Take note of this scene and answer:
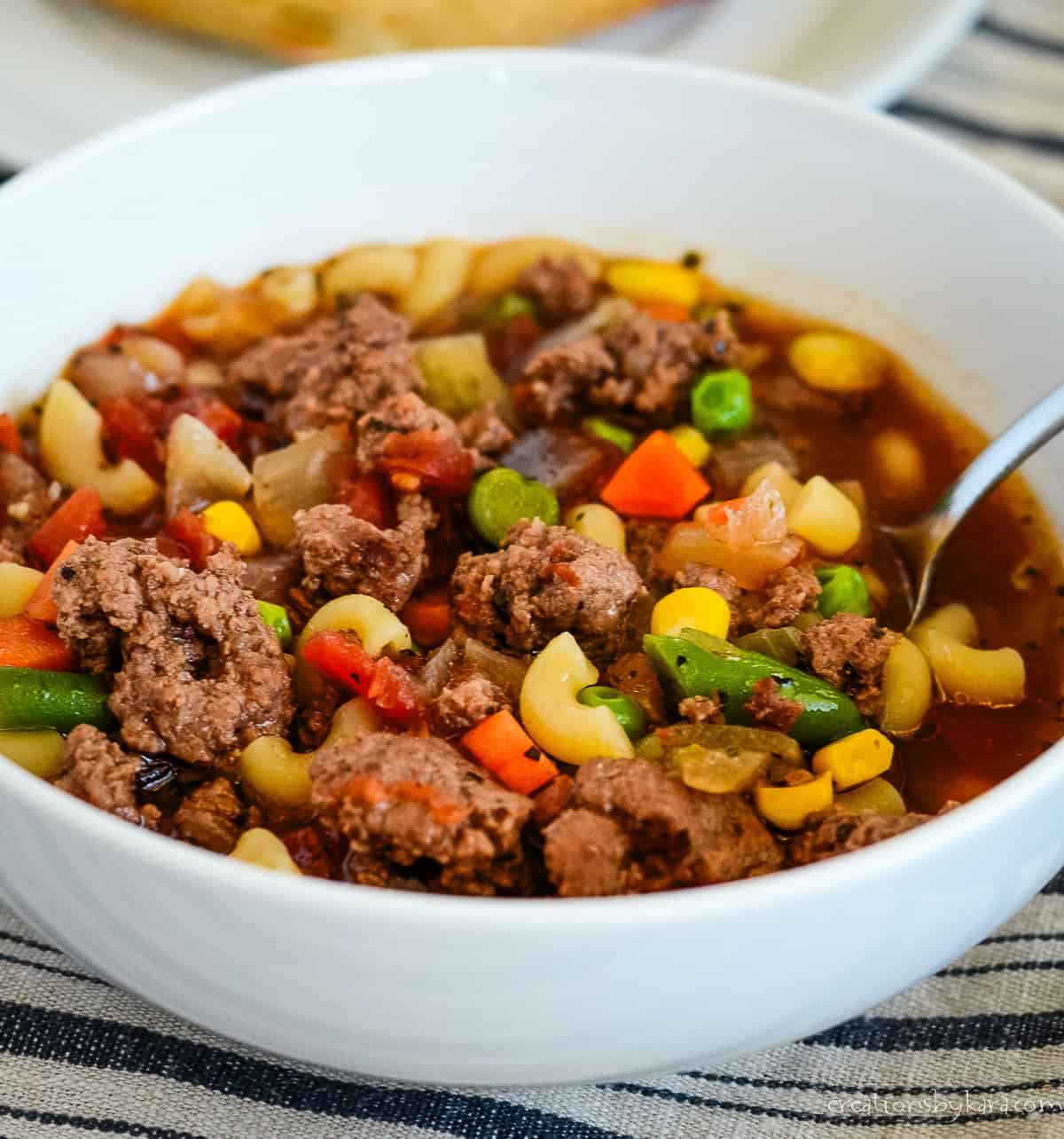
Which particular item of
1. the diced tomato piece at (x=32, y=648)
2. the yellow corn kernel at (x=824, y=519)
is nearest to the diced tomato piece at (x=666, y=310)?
the yellow corn kernel at (x=824, y=519)

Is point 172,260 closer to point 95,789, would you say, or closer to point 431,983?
point 95,789

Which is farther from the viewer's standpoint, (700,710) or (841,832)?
(700,710)

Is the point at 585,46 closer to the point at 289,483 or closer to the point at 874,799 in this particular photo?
the point at 289,483

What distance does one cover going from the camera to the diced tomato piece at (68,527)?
10.3 feet

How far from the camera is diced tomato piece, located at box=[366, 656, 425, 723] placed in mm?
2748

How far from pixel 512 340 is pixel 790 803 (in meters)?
1.78

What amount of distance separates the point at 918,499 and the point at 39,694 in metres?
2.12

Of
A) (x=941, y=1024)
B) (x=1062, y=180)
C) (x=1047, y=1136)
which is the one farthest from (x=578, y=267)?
(x=1047, y=1136)

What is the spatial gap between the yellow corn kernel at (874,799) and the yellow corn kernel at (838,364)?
140cm

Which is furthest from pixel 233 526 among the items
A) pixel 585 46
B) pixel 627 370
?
pixel 585 46

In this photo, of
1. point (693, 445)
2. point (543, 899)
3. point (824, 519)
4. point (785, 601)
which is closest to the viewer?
point (543, 899)

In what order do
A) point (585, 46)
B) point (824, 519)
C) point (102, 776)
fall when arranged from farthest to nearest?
point (585, 46) → point (824, 519) → point (102, 776)

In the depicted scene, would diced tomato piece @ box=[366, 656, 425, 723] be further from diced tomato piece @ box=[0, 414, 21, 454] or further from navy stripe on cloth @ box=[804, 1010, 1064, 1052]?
diced tomato piece @ box=[0, 414, 21, 454]

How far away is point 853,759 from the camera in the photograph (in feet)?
8.86
